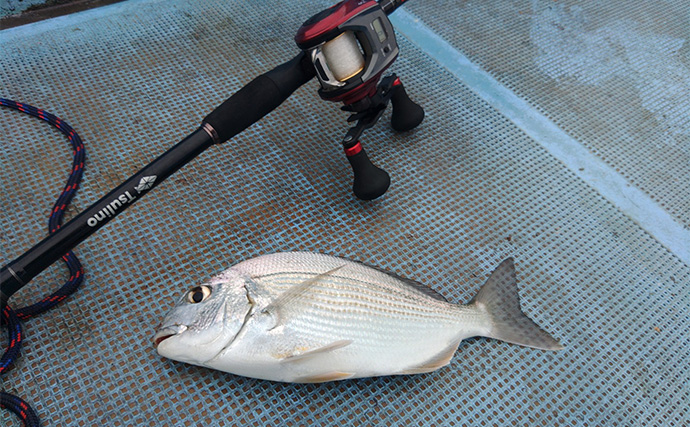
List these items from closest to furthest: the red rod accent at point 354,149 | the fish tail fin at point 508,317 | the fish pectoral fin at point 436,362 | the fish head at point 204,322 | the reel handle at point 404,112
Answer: the fish head at point 204,322 → the fish pectoral fin at point 436,362 → the fish tail fin at point 508,317 → the red rod accent at point 354,149 → the reel handle at point 404,112

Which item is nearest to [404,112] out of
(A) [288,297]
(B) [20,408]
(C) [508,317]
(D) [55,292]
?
(C) [508,317]

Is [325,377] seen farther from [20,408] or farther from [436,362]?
[20,408]

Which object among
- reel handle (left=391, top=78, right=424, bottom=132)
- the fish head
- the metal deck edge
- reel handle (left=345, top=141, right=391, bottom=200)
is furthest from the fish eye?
the metal deck edge

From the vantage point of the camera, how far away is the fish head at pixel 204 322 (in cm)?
135

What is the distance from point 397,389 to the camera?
1540 mm

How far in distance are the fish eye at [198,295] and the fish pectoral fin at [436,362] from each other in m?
0.59

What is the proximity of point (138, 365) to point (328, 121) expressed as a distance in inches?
48.8

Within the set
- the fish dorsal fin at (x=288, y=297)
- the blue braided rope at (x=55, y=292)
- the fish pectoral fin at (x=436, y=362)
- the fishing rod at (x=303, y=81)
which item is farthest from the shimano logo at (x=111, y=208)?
the fish pectoral fin at (x=436, y=362)

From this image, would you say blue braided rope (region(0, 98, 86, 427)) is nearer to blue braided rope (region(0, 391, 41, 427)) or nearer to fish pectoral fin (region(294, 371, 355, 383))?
blue braided rope (region(0, 391, 41, 427))

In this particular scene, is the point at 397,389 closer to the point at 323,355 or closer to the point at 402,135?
the point at 323,355

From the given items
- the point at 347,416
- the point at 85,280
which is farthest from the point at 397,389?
the point at 85,280

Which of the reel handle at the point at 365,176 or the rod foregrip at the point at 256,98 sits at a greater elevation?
the rod foregrip at the point at 256,98

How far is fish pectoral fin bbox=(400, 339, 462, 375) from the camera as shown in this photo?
4.84ft

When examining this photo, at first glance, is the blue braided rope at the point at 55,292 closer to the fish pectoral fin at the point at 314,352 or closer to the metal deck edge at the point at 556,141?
the fish pectoral fin at the point at 314,352
